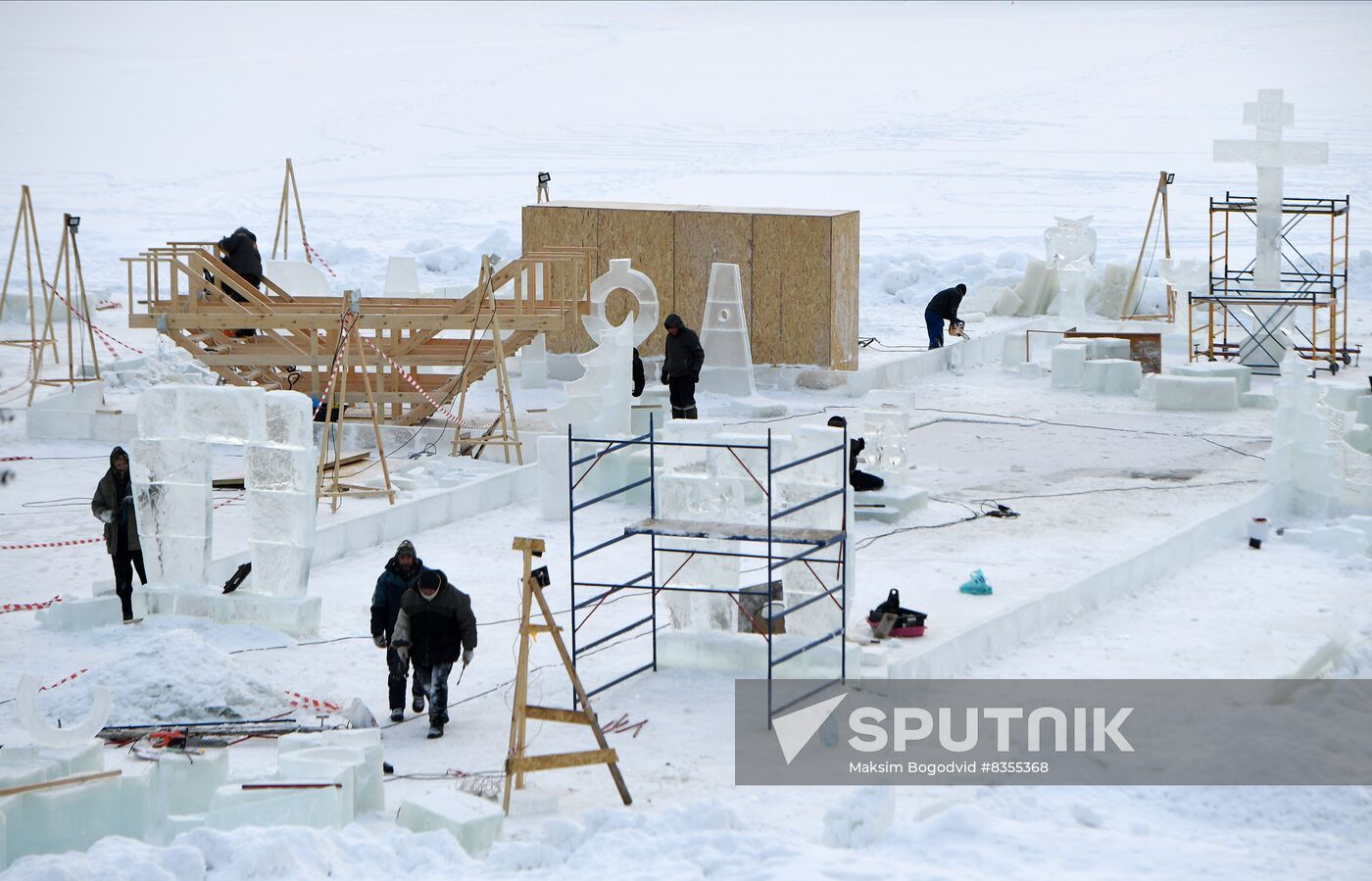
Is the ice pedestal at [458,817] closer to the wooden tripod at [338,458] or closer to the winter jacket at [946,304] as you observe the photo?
the wooden tripod at [338,458]

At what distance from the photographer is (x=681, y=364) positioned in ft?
68.6

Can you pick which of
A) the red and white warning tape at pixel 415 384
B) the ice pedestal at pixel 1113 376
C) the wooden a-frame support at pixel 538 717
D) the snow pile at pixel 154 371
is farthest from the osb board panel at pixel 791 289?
the wooden a-frame support at pixel 538 717

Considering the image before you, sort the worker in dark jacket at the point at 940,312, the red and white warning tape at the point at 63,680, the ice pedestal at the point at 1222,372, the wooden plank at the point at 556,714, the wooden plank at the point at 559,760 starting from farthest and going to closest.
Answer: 1. the worker in dark jacket at the point at 940,312
2. the ice pedestal at the point at 1222,372
3. the red and white warning tape at the point at 63,680
4. the wooden plank at the point at 556,714
5. the wooden plank at the point at 559,760

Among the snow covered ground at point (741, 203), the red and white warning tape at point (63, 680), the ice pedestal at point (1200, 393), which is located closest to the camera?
the snow covered ground at point (741, 203)

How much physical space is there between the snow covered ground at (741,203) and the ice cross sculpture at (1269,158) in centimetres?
441

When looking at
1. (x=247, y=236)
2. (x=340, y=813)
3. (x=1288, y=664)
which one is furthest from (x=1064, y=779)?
(x=247, y=236)

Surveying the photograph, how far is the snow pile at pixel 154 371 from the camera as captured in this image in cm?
2483

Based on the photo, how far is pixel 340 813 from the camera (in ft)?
32.2

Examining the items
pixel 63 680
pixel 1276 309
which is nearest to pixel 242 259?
pixel 63 680

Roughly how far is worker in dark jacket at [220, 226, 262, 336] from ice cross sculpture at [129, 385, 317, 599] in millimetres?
8603

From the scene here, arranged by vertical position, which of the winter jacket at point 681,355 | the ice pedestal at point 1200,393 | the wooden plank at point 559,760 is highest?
the winter jacket at point 681,355

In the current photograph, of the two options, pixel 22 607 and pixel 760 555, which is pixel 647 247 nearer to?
pixel 22 607

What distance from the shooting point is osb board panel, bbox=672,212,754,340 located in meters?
25.1

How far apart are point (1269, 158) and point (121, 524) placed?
1851cm
